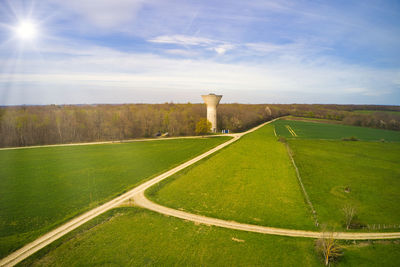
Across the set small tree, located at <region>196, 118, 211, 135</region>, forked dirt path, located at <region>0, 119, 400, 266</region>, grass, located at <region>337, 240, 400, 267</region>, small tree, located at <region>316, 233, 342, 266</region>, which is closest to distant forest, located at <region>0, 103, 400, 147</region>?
small tree, located at <region>196, 118, 211, 135</region>

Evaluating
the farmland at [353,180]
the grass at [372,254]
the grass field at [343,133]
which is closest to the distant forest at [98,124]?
the grass field at [343,133]

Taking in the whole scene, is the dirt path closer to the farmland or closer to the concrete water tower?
the farmland

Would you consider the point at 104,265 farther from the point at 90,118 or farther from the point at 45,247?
the point at 90,118

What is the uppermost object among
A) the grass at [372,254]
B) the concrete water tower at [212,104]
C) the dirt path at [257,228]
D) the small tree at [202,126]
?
the concrete water tower at [212,104]

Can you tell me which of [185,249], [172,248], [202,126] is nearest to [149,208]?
[172,248]

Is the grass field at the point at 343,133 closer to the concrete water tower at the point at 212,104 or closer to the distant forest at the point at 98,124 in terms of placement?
the distant forest at the point at 98,124

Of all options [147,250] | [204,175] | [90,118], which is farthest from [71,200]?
[90,118]

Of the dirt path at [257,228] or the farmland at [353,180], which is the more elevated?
the farmland at [353,180]
